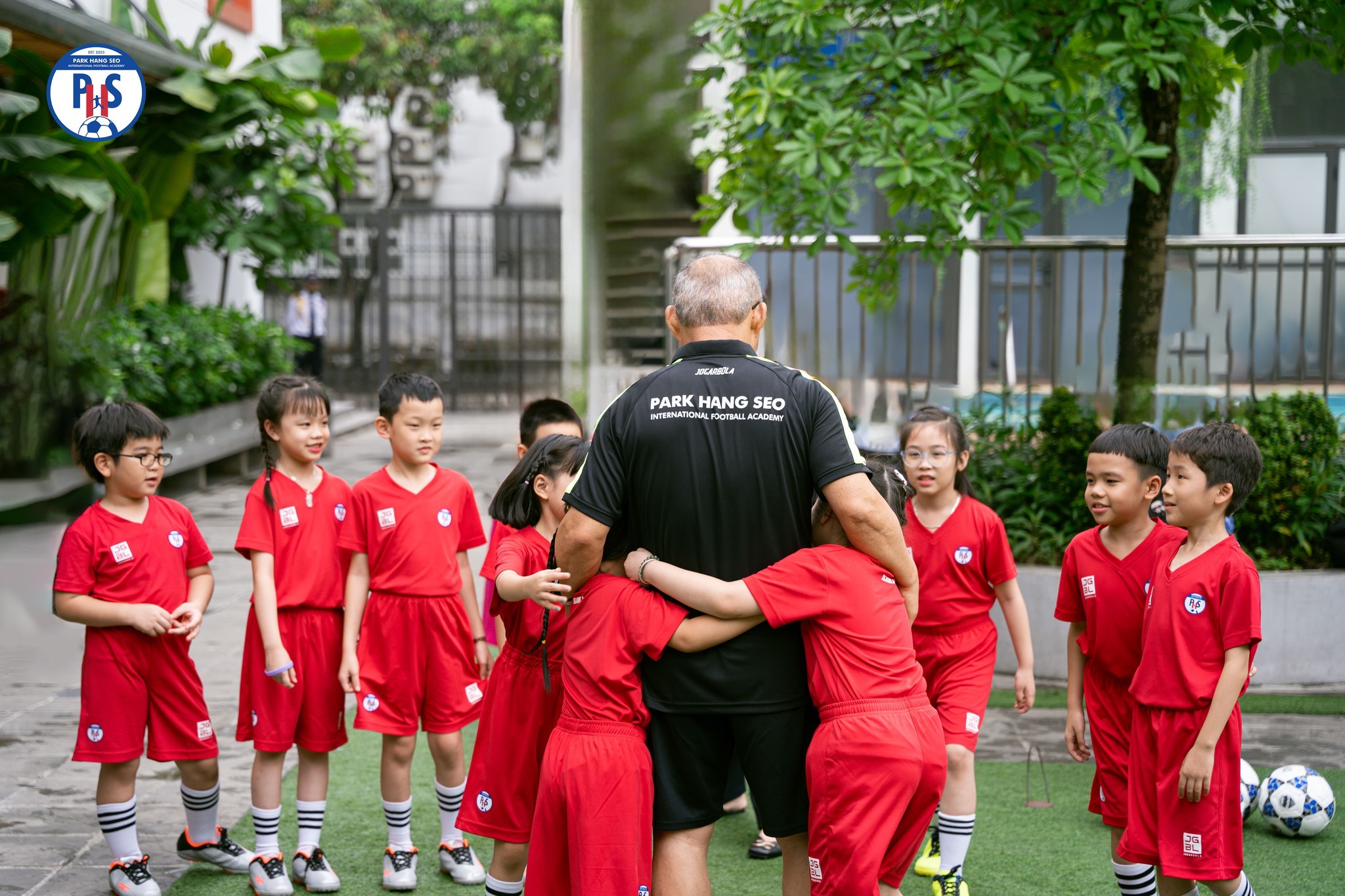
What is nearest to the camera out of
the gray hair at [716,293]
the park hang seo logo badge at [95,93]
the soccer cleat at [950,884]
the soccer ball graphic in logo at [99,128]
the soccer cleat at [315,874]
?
the gray hair at [716,293]

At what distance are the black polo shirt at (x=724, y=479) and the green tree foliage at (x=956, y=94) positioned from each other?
9.51 feet

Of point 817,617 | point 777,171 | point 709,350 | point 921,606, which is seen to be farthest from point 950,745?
point 777,171

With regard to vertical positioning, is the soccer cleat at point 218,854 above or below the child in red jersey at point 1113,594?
below

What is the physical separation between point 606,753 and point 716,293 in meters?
1.03

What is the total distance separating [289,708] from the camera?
388 centimetres

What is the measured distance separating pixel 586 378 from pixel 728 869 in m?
8.62

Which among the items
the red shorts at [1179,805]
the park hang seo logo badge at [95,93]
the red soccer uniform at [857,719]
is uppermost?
the park hang seo logo badge at [95,93]

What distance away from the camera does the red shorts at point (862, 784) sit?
8.56 ft

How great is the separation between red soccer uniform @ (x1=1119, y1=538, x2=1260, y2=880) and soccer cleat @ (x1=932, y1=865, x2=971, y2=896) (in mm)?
653

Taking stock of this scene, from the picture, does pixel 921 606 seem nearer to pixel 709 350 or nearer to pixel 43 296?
pixel 709 350

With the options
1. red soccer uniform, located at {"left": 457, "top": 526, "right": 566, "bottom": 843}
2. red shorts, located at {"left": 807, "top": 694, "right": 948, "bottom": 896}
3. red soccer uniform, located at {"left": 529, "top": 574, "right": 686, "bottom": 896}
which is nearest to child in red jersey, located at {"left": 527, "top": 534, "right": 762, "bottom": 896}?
red soccer uniform, located at {"left": 529, "top": 574, "right": 686, "bottom": 896}

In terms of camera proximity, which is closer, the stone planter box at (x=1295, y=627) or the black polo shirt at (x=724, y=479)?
the black polo shirt at (x=724, y=479)

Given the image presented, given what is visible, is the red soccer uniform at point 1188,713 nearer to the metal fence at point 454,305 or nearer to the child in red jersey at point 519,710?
the child in red jersey at point 519,710

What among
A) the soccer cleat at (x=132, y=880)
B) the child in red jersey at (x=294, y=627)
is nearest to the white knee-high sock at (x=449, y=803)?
the child in red jersey at (x=294, y=627)
